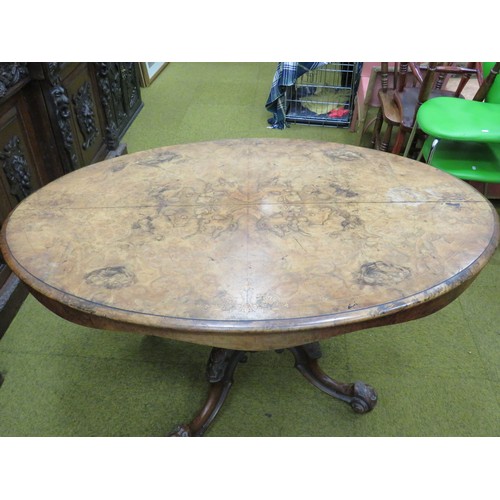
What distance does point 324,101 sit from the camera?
351 centimetres

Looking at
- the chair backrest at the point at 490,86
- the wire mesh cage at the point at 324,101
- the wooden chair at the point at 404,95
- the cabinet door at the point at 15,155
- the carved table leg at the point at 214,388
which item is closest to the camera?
the carved table leg at the point at 214,388

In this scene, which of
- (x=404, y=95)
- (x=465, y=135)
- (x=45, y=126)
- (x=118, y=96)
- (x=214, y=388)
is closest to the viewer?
(x=214, y=388)

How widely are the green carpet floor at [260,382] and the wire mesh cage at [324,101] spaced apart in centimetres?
189

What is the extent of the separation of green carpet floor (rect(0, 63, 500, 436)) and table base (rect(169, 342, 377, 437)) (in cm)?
5

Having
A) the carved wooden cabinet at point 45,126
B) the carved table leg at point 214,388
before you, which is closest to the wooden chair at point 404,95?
the carved table leg at point 214,388

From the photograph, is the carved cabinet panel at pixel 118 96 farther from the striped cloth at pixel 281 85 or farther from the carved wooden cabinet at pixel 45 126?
the striped cloth at pixel 281 85

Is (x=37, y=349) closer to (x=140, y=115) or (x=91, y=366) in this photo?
(x=91, y=366)

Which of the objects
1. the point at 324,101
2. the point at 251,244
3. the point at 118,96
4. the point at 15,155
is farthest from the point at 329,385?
the point at 324,101

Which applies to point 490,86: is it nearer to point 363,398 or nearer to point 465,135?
point 465,135

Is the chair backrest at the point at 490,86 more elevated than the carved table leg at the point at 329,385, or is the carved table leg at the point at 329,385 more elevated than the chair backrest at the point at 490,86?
the chair backrest at the point at 490,86

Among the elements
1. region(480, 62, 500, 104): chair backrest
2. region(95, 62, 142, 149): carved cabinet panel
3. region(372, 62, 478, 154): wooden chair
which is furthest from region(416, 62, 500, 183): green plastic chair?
region(95, 62, 142, 149): carved cabinet panel

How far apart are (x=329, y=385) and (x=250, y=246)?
0.72 m

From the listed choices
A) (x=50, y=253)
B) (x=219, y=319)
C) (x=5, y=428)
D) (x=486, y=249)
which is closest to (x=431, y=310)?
(x=486, y=249)

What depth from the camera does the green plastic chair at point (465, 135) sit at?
1734 mm
